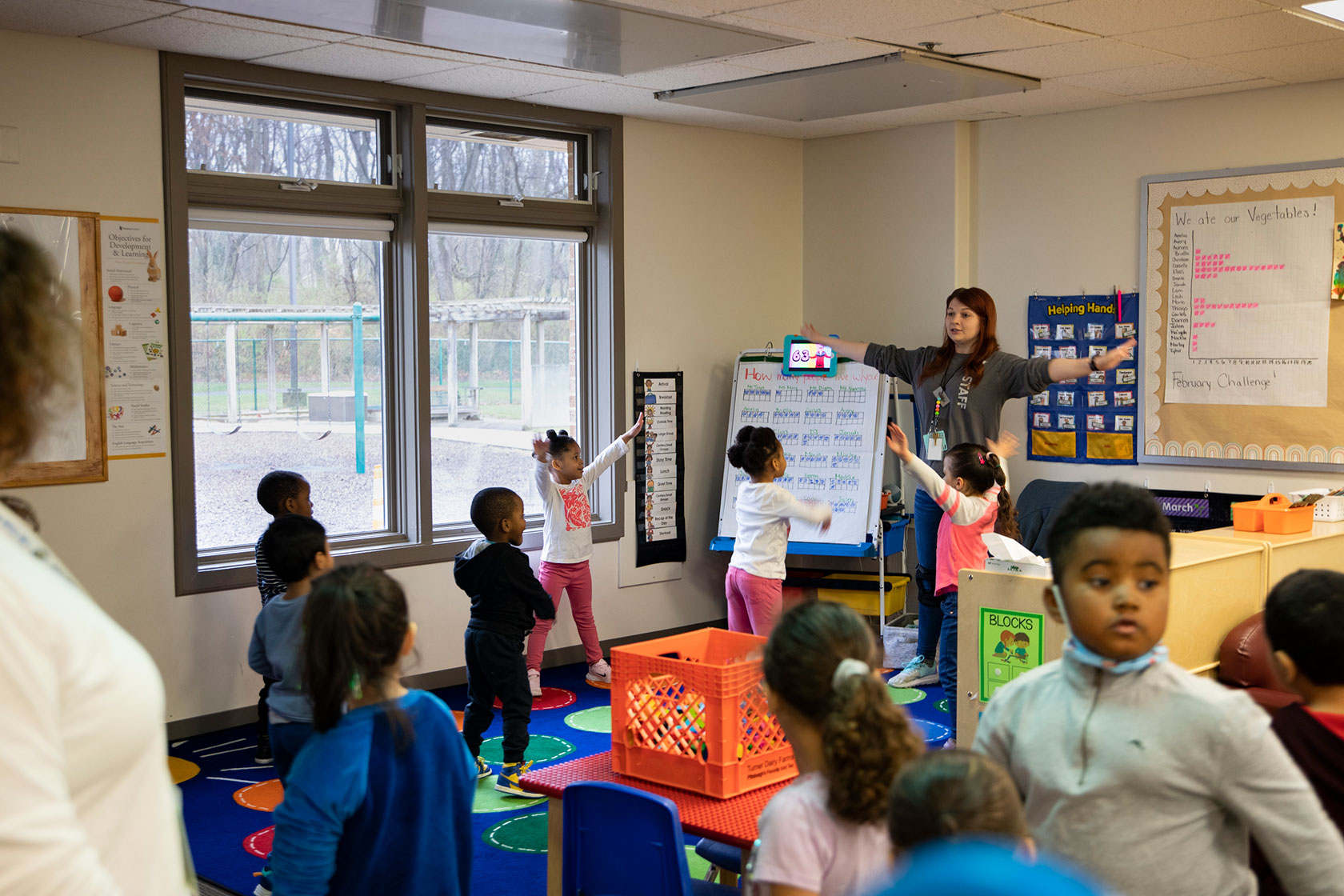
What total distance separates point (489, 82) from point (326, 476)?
1950mm

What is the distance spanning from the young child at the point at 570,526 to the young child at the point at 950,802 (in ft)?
14.6

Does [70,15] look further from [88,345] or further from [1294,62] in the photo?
[1294,62]

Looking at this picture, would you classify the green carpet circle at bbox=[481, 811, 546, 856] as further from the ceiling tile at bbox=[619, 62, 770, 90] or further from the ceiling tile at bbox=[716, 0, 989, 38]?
the ceiling tile at bbox=[619, 62, 770, 90]

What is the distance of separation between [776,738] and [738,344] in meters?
4.48

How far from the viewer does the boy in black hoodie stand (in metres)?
4.09

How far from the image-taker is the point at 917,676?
5.70 metres

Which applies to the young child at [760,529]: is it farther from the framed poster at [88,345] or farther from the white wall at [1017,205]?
the framed poster at [88,345]

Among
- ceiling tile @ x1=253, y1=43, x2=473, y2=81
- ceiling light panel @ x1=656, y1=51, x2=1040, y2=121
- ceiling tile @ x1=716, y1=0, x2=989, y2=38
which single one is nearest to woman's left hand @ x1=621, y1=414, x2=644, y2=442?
ceiling light panel @ x1=656, y1=51, x2=1040, y2=121

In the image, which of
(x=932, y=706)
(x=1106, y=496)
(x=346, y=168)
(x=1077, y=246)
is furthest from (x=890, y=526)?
(x=1106, y=496)

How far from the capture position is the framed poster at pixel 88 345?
4.50 m

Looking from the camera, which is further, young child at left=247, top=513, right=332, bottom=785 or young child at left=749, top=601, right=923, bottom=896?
young child at left=247, top=513, right=332, bottom=785

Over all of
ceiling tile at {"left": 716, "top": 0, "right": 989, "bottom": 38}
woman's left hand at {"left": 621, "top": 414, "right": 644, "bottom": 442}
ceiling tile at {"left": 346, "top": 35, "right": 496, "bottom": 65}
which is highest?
ceiling tile at {"left": 346, "top": 35, "right": 496, "bottom": 65}

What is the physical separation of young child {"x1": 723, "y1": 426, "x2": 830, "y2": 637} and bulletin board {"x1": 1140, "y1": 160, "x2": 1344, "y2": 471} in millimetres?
1970

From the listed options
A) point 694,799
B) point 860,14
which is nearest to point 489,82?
point 860,14
